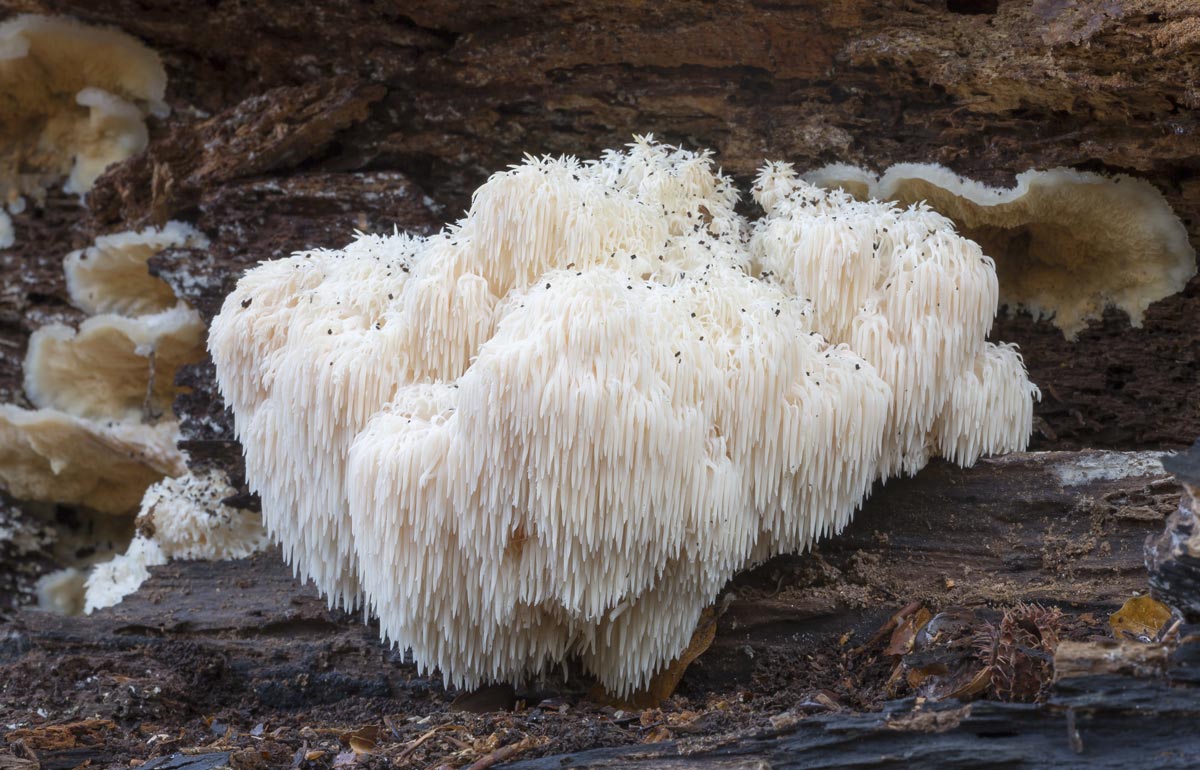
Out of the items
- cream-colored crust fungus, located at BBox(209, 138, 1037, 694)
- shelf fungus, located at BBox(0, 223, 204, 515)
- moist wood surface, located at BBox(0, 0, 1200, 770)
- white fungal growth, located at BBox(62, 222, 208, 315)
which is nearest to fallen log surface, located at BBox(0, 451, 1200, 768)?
moist wood surface, located at BBox(0, 0, 1200, 770)

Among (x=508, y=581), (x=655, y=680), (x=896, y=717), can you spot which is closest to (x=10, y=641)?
(x=508, y=581)

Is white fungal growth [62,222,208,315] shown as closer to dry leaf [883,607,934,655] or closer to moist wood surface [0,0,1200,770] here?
moist wood surface [0,0,1200,770]

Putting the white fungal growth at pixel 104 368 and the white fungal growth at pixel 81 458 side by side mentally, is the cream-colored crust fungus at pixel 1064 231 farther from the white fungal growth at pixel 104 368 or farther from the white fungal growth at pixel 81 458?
the white fungal growth at pixel 81 458

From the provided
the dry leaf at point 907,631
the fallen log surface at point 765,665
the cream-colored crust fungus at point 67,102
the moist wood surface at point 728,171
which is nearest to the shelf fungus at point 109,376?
the moist wood surface at point 728,171

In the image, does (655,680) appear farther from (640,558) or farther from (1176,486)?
(1176,486)

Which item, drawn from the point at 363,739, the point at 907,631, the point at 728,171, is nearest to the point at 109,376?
the point at 363,739

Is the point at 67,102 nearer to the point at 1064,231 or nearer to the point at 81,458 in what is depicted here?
the point at 81,458
